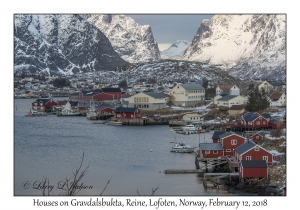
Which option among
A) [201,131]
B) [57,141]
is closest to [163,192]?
[57,141]

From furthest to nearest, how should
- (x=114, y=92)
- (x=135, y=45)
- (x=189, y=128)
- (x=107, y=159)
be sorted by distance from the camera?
(x=135, y=45)
(x=114, y=92)
(x=189, y=128)
(x=107, y=159)

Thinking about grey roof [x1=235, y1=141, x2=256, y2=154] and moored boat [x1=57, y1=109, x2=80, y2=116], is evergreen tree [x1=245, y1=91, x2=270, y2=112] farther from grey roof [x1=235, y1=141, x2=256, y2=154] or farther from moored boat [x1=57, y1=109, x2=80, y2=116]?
moored boat [x1=57, y1=109, x2=80, y2=116]

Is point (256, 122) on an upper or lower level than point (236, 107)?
lower

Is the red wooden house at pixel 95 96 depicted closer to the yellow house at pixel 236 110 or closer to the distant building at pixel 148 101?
the distant building at pixel 148 101

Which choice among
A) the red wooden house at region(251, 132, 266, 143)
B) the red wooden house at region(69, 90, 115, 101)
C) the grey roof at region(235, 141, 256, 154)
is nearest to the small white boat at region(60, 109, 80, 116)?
the red wooden house at region(69, 90, 115, 101)

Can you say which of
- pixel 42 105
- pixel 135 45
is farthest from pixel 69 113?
pixel 135 45

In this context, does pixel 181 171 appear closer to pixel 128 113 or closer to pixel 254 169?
pixel 254 169

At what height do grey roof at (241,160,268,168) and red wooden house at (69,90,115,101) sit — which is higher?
red wooden house at (69,90,115,101)
